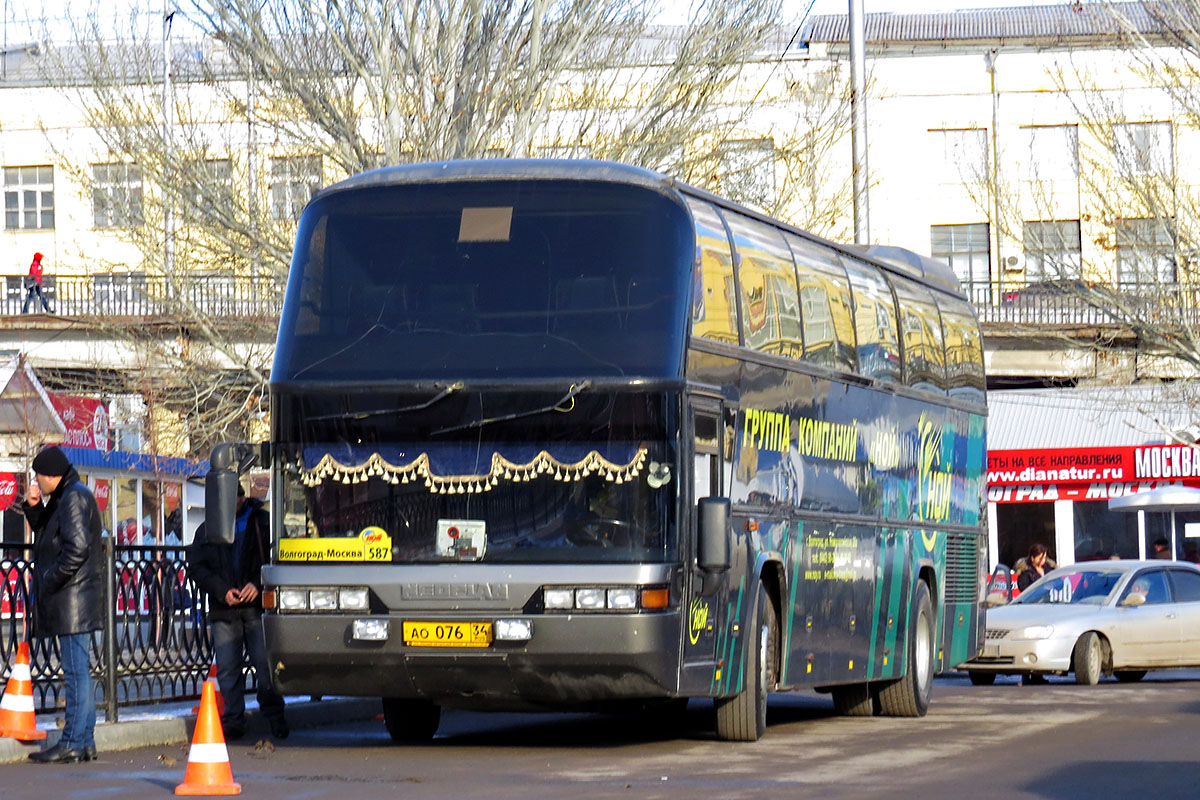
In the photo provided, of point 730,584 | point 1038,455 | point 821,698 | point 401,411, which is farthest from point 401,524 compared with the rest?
point 1038,455

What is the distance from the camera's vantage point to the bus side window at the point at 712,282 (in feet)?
42.2

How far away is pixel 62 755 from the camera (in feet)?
40.4

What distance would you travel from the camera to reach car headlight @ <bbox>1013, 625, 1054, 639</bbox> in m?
22.4

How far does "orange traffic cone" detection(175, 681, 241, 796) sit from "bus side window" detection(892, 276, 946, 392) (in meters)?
8.17

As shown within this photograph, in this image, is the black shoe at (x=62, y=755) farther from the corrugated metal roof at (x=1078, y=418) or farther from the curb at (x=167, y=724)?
the corrugated metal roof at (x=1078, y=418)

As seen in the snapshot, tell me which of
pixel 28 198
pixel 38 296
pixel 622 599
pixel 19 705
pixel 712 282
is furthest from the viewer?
pixel 28 198

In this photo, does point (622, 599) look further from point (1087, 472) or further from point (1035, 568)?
point (1087, 472)

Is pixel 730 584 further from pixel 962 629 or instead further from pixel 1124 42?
pixel 1124 42

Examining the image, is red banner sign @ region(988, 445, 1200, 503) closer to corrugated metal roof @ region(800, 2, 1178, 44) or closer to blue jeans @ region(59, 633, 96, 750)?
corrugated metal roof @ region(800, 2, 1178, 44)

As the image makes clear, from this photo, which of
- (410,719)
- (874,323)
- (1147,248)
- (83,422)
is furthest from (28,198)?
(410,719)

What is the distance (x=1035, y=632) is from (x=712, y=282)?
1055cm

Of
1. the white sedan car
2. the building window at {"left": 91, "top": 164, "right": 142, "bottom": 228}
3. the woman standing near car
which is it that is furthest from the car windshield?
the building window at {"left": 91, "top": 164, "right": 142, "bottom": 228}

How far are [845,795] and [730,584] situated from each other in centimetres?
278

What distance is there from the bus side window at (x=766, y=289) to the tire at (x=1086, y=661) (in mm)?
9047
